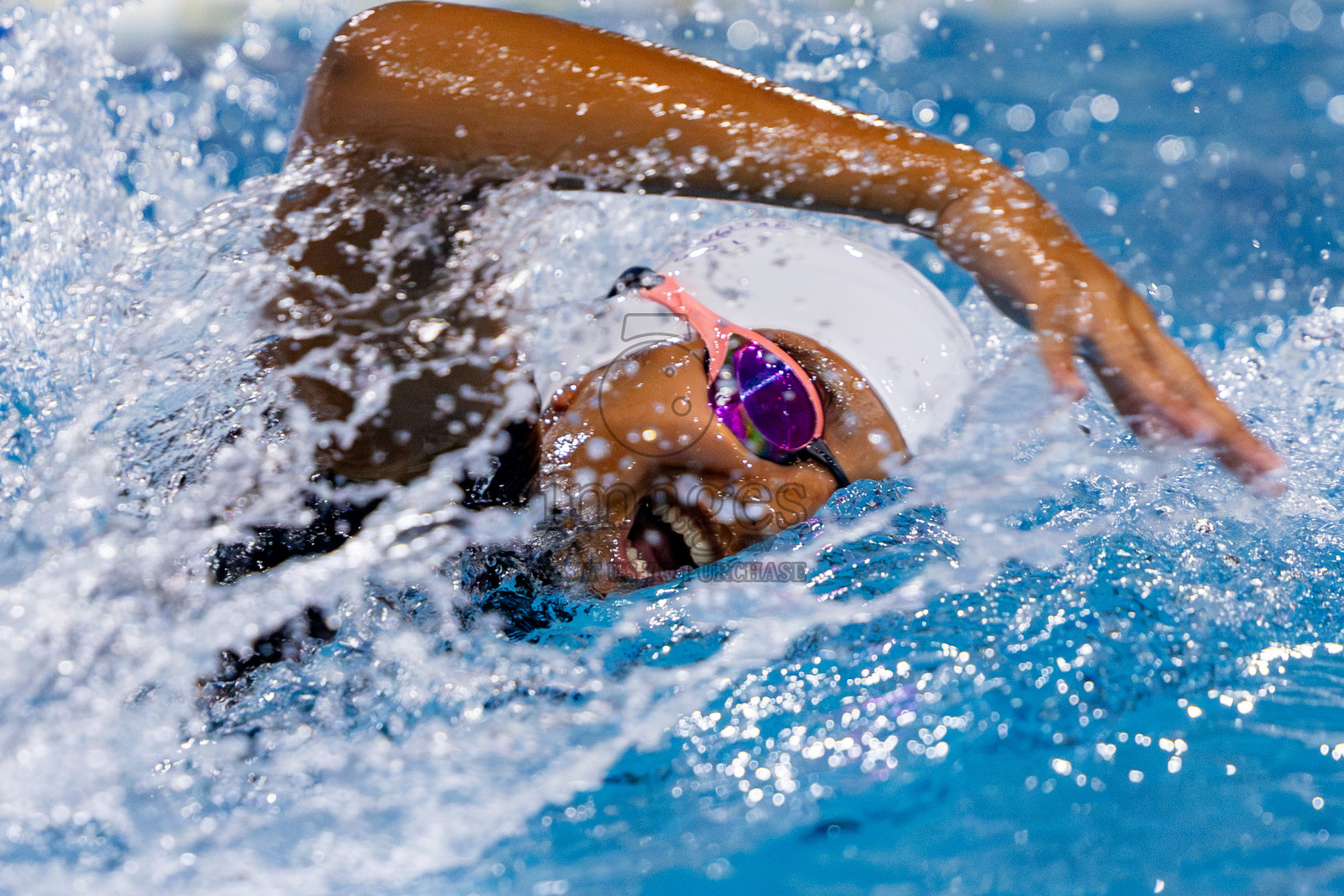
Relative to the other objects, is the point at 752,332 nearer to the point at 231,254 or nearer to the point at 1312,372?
the point at 231,254

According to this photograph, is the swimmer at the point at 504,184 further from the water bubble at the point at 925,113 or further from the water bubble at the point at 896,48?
the water bubble at the point at 896,48

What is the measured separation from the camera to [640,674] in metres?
1.05

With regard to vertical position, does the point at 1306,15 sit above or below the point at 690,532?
above

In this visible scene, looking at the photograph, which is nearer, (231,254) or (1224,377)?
(231,254)

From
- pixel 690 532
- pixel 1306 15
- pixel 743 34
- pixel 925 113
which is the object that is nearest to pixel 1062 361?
pixel 690 532

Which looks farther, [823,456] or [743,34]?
[743,34]

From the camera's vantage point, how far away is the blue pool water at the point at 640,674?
33.2 inches

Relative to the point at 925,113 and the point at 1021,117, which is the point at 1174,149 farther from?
the point at 925,113

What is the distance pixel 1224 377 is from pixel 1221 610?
41.7 inches

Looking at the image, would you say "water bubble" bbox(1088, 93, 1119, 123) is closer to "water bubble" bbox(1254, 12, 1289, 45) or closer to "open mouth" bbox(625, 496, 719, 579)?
"water bubble" bbox(1254, 12, 1289, 45)

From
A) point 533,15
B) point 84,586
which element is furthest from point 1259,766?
point 84,586

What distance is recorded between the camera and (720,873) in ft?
2.77

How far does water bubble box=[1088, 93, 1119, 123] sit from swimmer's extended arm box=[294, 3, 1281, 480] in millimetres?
2166

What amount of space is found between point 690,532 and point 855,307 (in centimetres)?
35
